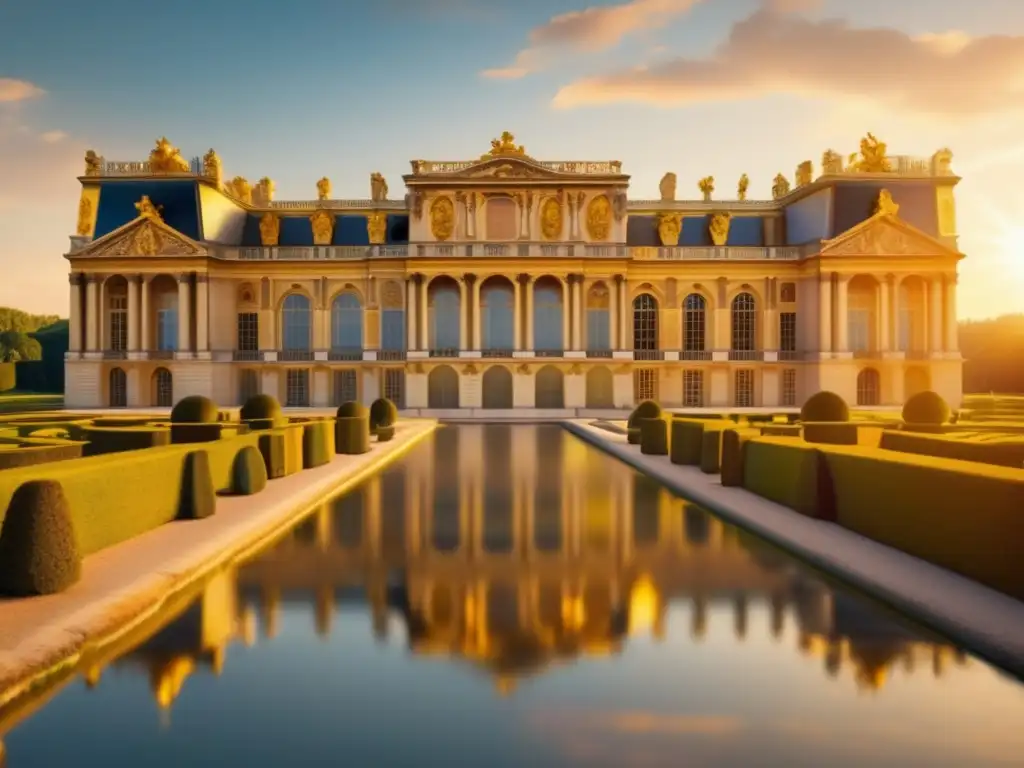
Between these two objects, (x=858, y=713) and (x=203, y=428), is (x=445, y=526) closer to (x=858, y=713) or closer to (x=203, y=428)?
(x=858, y=713)

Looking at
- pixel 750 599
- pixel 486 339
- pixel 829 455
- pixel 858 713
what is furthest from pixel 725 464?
pixel 486 339

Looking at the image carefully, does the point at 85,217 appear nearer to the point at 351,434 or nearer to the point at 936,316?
the point at 351,434

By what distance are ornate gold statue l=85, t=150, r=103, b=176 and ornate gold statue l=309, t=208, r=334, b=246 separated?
44.3 ft

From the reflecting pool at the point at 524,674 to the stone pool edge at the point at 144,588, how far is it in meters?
0.28

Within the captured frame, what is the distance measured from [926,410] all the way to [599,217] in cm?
3044

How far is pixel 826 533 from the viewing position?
458 inches

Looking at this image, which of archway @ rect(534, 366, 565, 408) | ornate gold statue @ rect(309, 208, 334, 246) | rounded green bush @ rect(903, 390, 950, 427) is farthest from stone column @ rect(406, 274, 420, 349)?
rounded green bush @ rect(903, 390, 950, 427)

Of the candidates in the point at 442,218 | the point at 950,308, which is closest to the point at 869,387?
the point at 950,308

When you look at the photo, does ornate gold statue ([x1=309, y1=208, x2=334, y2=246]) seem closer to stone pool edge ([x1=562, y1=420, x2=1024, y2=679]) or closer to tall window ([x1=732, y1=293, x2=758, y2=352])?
tall window ([x1=732, y1=293, x2=758, y2=352])

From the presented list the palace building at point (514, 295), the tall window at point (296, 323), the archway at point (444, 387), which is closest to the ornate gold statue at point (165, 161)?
the palace building at point (514, 295)

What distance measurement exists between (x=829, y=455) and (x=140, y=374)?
46.2 meters

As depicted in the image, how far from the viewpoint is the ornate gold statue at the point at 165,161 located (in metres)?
50.7

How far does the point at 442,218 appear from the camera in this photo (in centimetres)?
5012

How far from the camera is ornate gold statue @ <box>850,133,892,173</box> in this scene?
5141 centimetres
